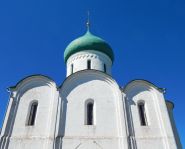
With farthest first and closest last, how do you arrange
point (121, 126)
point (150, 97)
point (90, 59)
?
point (90, 59), point (150, 97), point (121, 126)

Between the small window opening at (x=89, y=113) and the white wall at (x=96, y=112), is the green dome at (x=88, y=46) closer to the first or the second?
the white wall at (x=96, y=112)

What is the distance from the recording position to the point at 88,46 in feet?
39.6

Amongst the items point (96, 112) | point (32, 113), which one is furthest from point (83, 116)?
point (32, 113)

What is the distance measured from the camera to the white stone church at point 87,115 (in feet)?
25.6

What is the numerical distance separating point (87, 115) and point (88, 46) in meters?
4.55

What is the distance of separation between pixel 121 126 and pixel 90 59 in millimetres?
4717

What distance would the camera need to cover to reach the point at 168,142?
783cm

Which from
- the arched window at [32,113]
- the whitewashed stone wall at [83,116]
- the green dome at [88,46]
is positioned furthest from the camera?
the green dome at [88,46]

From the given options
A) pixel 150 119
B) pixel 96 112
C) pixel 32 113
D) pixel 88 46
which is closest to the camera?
pixel 150 119

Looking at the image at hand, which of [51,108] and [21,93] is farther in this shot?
[21,93]

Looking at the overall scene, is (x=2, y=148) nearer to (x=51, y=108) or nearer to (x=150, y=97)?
(x=51, y=108)

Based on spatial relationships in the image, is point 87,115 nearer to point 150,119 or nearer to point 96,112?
point 96,112

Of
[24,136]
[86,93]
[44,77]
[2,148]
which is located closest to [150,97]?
[86,93]

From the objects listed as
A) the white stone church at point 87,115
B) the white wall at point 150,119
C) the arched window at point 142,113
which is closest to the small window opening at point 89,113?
the white stone church at point 87,115
